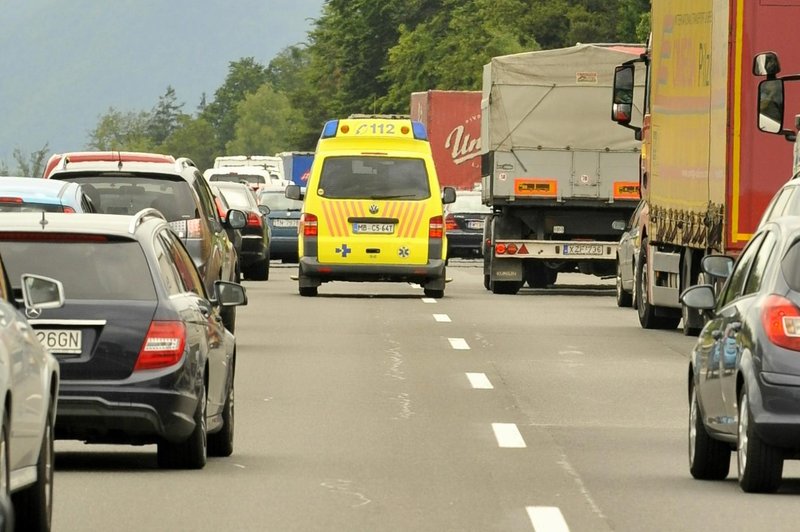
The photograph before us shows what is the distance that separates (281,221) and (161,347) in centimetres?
3219

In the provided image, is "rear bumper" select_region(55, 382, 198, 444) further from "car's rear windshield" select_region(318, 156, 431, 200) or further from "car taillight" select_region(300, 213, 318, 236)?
"car's rear windshield" select_region(318, 156, 431, 200)

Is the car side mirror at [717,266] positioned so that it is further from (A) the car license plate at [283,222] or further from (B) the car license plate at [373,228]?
(A) the car license plate at [283,222]

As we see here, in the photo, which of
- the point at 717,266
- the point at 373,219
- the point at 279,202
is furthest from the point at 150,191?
the point at 279,202

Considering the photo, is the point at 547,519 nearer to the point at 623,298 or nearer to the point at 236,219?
the point at 236,219

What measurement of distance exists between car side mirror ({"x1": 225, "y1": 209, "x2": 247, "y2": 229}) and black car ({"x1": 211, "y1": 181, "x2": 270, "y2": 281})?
1233 centimetres

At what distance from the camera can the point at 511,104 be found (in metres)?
33.6

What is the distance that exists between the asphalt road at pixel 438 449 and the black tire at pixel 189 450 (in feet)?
0.24

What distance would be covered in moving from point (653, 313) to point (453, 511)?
1509cm

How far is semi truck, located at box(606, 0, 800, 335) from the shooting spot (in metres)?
19.5

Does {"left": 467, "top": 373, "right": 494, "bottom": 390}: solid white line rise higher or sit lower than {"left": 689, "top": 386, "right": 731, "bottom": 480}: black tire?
lower

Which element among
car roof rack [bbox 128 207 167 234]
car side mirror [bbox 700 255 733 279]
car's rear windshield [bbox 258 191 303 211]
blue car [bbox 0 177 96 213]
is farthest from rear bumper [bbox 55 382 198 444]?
car's rear windshield [bbox 258 191 303 211]

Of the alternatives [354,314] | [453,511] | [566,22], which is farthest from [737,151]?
[566,22]

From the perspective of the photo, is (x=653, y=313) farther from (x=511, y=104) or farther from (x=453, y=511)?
(x=453, y=511)

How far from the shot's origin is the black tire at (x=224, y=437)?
11.8 m
